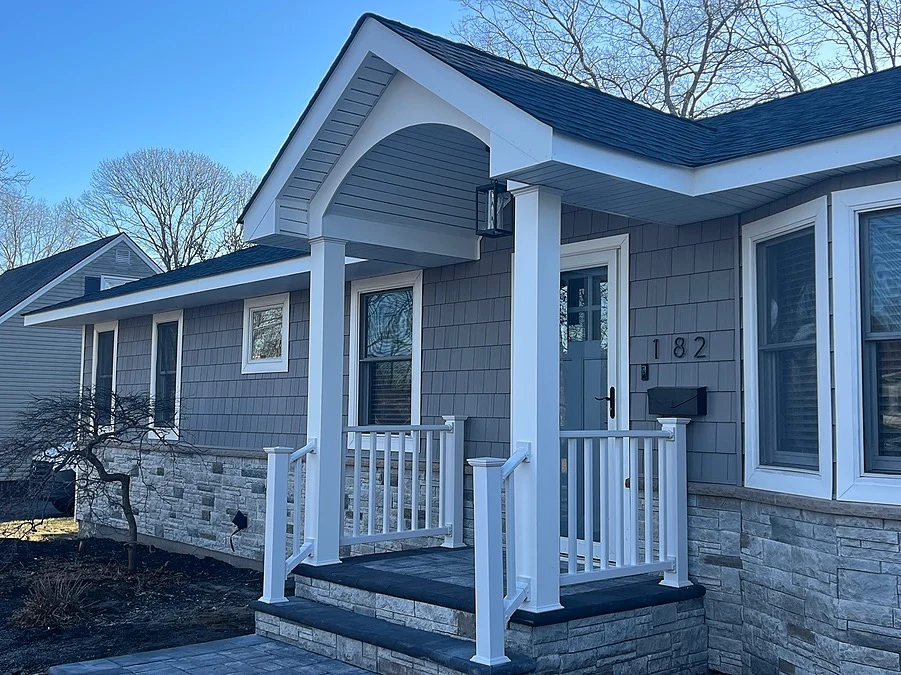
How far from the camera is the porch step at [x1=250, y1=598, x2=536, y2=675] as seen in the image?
166 inches

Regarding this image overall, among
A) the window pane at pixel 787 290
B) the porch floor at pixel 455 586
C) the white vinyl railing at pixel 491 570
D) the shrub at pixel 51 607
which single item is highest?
the window pane at pixel 787 290

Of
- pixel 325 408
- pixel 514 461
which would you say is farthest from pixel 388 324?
pixel 514 461

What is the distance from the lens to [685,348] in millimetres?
5438

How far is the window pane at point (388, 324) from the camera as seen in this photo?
25.1 ft

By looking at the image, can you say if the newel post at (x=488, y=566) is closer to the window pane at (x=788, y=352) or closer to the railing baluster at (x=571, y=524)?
the railing baluster at (x=571, y=524)

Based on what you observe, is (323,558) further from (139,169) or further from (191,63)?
(139,169)

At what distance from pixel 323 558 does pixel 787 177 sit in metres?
3.60

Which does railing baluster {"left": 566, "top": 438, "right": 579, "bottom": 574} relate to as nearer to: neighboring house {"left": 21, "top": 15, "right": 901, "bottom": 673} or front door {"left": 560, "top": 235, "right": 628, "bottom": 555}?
neighboring house {"left": 21, "top": 15, "right": 901, "bottom": 673}

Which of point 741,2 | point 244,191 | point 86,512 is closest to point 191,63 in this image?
point 244,191

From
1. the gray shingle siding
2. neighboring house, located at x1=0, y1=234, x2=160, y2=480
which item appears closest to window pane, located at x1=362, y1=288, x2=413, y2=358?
neighboring house, located at x1=0, y1=234, x2=160, y2=480

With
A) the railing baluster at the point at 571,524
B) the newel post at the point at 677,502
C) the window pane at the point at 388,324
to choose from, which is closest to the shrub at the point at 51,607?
the window pane at the point at 388,324

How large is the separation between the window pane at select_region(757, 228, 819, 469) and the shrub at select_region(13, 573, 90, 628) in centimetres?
517

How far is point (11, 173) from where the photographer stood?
23875mm

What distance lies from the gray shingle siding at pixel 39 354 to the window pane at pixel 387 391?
12960mm
